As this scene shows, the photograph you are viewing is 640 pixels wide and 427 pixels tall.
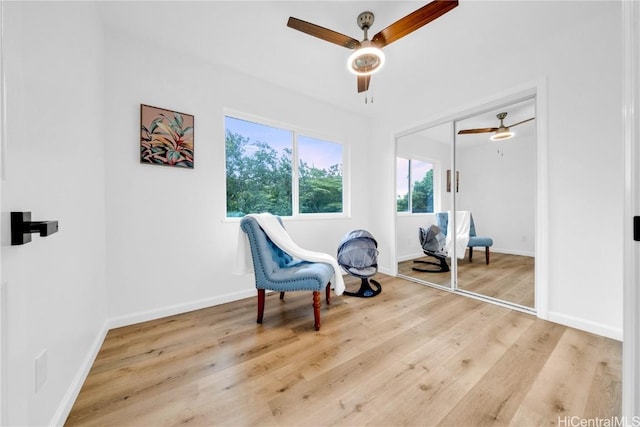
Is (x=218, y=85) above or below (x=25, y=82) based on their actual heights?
above

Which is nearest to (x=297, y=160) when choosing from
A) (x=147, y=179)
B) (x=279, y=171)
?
(x=279, y=171)

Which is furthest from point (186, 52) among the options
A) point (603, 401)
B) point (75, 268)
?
point (603, 401)

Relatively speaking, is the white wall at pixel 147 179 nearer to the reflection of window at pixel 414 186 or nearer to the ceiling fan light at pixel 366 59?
the reflection of window at pixel 414 186

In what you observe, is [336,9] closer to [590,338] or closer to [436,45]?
[436,45]

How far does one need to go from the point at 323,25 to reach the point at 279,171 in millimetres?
1611

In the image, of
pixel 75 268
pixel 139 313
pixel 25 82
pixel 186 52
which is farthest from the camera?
pixel 186 52

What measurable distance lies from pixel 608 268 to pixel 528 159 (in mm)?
1130

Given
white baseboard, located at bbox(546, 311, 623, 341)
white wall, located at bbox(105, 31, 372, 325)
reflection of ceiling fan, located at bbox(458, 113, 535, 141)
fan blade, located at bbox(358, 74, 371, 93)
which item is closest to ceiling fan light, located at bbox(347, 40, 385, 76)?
fan blade, located at bbox(358, 74, 371, 93)

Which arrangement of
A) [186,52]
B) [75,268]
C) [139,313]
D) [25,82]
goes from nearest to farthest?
[25,82], [75,268], [139,313], [186,52]

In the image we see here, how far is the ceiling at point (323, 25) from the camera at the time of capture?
1838 millimetres

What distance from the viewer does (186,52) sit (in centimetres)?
235

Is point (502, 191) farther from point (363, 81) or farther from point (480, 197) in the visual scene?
point (363, 81)

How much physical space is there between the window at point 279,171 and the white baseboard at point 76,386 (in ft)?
4.94

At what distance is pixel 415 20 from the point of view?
1.59m
